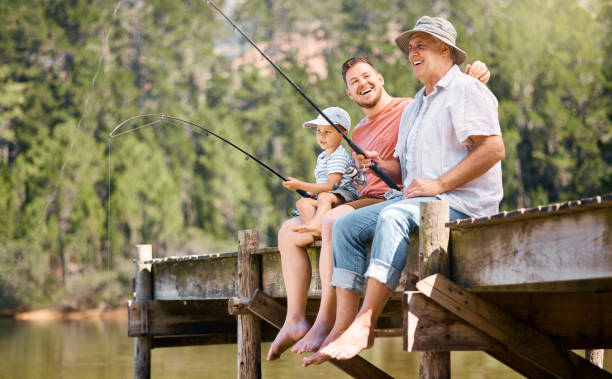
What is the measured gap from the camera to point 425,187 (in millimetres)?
3602

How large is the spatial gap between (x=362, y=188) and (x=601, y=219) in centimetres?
183

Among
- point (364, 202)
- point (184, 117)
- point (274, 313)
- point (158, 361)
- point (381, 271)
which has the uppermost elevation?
point (184, 117)

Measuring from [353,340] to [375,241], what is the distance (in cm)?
37

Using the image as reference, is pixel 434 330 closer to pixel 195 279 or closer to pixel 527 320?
pixel 527 320

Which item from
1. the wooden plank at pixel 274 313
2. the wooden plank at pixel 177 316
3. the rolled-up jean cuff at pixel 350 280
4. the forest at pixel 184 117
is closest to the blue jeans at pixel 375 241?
the rolled-up jean cuff at pixel 350 280

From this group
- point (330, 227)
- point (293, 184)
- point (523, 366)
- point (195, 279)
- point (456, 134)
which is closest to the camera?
point (456, 134)

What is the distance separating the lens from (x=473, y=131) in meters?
3.57

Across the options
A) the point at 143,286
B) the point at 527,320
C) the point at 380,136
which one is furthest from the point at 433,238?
the point at 143,286

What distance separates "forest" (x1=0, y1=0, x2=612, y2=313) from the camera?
26.8 meters

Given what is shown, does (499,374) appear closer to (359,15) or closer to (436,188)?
(436,188)

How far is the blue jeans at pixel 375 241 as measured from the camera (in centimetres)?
339

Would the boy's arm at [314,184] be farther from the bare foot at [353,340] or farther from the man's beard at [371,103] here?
the bare foot at [353,340]

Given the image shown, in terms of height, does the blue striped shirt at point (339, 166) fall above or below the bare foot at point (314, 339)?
above

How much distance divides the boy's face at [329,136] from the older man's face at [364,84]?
0.25 meters
